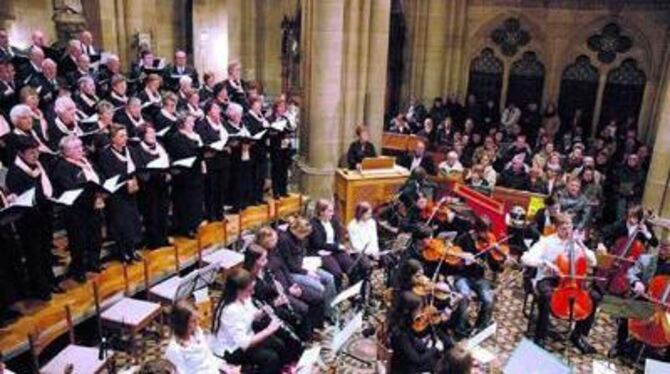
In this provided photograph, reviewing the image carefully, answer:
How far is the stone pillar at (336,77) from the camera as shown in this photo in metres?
10.2

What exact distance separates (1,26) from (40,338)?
9.59m

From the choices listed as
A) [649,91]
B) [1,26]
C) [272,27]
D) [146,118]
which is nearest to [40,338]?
[146,118]

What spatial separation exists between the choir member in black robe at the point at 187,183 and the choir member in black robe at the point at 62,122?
3.83ft

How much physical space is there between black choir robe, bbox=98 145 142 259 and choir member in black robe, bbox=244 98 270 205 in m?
2.28

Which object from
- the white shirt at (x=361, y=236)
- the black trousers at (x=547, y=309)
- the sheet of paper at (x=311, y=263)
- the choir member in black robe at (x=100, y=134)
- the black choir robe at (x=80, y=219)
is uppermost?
the choir member in black robe at (x=100, y=134)

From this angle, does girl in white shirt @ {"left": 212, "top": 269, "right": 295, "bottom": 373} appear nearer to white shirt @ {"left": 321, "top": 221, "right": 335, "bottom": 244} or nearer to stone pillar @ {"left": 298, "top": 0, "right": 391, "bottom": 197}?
white shirt @ {"left": 321, "top": 221, "right": 335, "bottom": 244}

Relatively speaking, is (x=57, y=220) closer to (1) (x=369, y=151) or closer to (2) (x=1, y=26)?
(1) (x=369, y=151)

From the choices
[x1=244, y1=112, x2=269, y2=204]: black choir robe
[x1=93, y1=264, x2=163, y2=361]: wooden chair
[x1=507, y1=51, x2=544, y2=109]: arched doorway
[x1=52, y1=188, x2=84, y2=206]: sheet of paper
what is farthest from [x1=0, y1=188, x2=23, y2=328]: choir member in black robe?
[x1=507, y1=51, x2=544, y2=109]: arched doorway

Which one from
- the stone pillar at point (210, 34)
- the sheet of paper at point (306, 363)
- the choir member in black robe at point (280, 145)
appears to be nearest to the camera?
the sheet of paper at point (306, 363)

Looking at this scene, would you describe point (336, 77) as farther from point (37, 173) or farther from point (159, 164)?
point (37, 173)

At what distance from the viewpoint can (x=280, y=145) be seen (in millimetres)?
9672

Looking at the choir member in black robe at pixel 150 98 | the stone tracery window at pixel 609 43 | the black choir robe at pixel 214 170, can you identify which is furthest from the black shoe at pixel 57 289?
the stone tracery window at pixel 609 43

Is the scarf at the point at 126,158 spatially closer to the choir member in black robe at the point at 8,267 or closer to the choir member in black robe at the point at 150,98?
the choir member in black robe at the point at 8,267

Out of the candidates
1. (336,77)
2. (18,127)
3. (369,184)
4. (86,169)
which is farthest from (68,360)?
(336,77)
